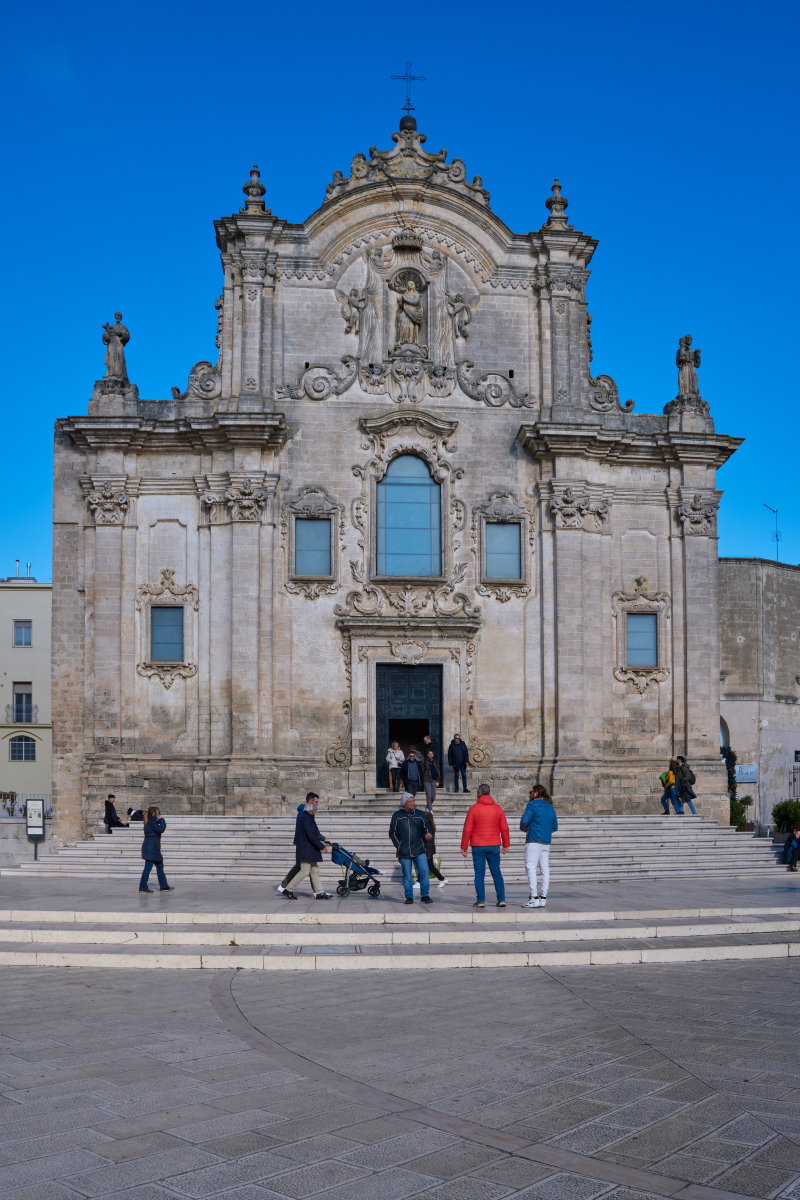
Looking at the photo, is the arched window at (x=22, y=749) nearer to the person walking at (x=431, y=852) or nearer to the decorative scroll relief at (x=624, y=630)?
the decorative scroll relief at (x=624, y=630)

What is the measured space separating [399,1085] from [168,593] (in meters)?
22.6

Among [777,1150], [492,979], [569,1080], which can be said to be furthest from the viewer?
[492,979]

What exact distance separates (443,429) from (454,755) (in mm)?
8258

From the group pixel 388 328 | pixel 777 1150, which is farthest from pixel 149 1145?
pixel 388 328

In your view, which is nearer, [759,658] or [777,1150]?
[777,1150]

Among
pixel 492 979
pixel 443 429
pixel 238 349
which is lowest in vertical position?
pixel 492 979

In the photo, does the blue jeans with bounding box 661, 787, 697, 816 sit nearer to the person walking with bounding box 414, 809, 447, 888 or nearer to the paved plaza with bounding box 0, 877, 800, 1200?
the person walking with bounding box 414, 809, 447, 888

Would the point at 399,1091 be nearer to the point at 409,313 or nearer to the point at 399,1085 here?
the point at 399,1085

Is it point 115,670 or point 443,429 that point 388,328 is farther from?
point 115,670

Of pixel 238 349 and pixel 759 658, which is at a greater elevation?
pixel 238 349

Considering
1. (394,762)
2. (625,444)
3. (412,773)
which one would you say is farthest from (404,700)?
(625,444)

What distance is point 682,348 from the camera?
1236 inches

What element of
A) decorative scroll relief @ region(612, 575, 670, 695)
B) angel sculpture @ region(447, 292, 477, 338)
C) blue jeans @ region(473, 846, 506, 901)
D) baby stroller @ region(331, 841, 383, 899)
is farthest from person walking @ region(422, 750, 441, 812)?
angel sculpture @ region(447, 292, 477, 338)

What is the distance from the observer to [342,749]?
28859 mm
